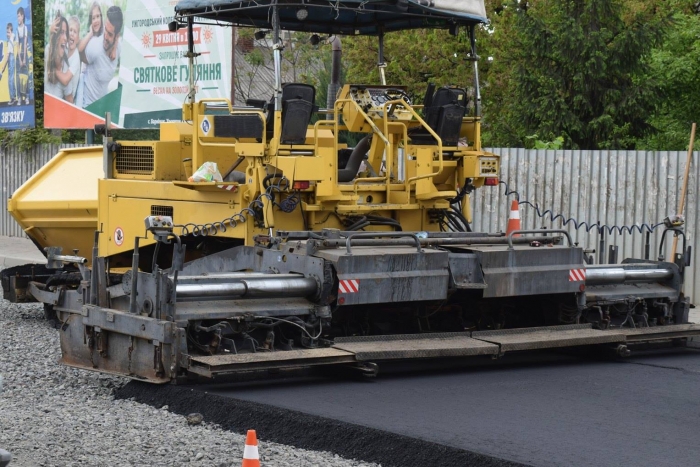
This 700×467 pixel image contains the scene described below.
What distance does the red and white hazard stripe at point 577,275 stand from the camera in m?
9.88

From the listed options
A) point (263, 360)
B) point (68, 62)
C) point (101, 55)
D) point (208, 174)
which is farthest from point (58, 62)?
point (263, 360)

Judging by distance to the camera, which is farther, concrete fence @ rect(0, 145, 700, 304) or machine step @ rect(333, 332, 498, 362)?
concrete fence @ rect(0, 145, 700, 304)

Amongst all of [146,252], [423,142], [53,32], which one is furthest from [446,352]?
[53,32]

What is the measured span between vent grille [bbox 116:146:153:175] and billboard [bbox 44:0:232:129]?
6.27m

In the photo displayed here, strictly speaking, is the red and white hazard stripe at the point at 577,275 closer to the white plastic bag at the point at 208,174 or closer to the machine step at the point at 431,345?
the machine step at the point at 431,345

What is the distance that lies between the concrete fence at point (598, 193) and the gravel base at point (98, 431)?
612 cm

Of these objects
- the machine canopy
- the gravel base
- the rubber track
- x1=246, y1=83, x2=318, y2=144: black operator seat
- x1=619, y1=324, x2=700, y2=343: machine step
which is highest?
the machine canopy

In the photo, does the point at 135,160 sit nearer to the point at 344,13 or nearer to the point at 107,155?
the point at 107,155

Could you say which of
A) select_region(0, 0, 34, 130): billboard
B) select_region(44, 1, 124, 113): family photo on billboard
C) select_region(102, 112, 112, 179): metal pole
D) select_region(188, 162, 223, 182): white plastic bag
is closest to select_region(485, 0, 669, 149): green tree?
select_region(44, 1, 124, 113): family photo on billboard

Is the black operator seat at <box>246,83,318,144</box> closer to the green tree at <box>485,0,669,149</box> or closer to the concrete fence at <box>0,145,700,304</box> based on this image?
the concrete fence at <box>0,145,700,304</box>

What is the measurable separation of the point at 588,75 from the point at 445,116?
30.1ft

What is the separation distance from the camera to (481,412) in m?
7.71

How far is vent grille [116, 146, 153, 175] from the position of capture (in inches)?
448

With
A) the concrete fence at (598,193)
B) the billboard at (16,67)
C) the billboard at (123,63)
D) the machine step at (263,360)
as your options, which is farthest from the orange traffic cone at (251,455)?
the billboard at (16,67)
